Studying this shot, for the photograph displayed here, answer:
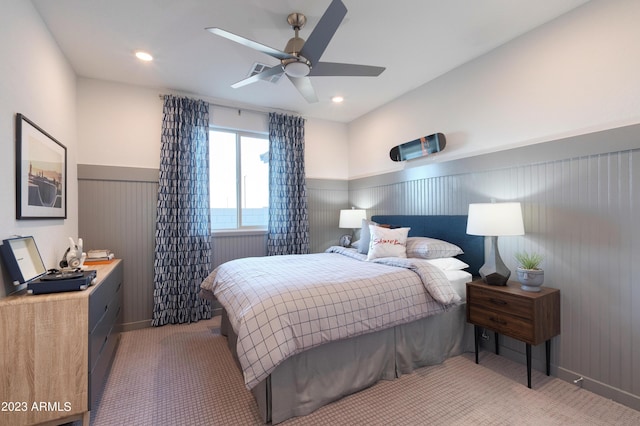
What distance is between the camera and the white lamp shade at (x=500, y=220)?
2242 millimetres

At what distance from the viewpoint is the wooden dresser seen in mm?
1534

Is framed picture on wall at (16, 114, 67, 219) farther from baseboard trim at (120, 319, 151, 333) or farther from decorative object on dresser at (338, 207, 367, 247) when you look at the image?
decorative object on dresser at (338, 207, 367, 247)

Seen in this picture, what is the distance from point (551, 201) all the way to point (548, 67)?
3.65 feet

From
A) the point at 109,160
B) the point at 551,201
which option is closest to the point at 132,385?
the point at 109,160

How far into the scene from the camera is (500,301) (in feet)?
7.36

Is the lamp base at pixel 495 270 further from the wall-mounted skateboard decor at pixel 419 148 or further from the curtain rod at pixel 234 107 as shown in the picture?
the curtain rod at pixel 234 107

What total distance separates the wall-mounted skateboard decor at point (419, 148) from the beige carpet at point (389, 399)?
218 centimetres

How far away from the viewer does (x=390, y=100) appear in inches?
155

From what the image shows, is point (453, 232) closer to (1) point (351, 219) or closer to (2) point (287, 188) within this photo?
(1) point (351, 219)

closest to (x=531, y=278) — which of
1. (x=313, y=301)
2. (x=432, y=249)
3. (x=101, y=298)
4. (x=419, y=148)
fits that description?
(x=432, y=249)

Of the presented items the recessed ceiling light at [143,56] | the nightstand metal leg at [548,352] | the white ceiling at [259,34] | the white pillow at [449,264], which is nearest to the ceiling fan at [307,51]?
the white ceiling at [259,34]

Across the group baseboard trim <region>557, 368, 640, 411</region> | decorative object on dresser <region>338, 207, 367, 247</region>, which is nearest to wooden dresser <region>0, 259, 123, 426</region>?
decorative object on dresser <region>338, 207, 367, 247</region>

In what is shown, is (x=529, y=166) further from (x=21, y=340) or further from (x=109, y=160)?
(x=109, y=160)

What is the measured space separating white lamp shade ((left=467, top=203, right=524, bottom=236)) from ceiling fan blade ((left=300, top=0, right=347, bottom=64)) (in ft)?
5.87
